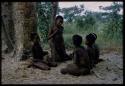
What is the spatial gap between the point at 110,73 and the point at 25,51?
2486 millimetres

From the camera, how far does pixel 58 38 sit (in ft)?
29.4

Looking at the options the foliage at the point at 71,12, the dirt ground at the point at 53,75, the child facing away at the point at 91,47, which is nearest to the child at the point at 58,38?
the dirt ground at the point at 53,75

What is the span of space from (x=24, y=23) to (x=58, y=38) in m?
1.04

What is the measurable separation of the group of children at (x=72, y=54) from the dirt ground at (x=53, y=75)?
170mm

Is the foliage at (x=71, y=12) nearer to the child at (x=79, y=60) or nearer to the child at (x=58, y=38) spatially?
the child at (x=58, y=38)

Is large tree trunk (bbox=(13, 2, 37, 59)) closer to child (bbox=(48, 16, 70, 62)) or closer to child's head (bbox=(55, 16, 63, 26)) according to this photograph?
child (bbox=(48, 16, 70, 62))

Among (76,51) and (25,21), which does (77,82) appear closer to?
(76,51)

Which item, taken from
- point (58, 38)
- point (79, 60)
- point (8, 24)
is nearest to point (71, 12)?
point (8, 24)

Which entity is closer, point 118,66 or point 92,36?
point 92,36

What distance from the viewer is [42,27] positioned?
12.8 meters

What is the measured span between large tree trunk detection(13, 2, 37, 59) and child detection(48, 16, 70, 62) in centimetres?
60

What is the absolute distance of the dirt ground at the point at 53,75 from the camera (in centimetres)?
Answer: 718

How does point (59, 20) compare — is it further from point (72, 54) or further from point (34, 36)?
point (72, 54)

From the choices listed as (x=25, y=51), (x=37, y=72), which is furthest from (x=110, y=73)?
(x=25, y=51)
